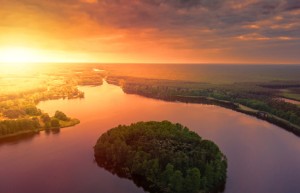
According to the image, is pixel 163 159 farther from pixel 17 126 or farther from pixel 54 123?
pixel 17 126

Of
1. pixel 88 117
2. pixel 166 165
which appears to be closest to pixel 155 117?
pixel 88 117

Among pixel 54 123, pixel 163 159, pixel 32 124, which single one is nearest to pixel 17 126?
pixel 32 124

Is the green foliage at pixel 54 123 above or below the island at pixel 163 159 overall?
below

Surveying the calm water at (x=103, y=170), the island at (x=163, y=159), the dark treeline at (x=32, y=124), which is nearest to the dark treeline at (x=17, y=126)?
the dark treeline at (x=32, y=124)

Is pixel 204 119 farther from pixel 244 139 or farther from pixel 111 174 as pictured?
pixel 111 174

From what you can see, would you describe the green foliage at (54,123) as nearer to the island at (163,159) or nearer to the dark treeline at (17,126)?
the dark treeline at (17,126)
